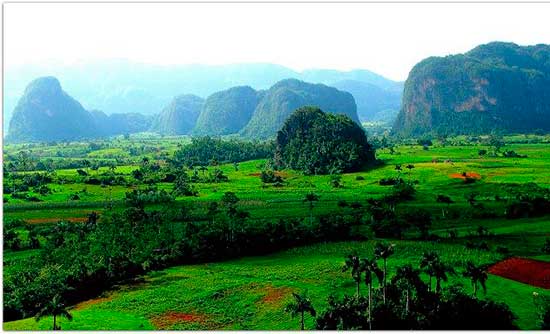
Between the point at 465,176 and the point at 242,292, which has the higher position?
the point at 465,176

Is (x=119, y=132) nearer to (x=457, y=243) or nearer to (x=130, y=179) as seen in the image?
(x=130, y=179)

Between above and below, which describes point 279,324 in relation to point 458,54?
below

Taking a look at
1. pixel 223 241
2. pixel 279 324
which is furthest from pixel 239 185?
pixel 279 324

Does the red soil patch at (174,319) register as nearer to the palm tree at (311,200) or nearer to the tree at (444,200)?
the palm tree at (311,200)

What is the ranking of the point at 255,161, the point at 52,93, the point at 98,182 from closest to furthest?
the point at 98,182 < the point at 255,161 < the point at 52,93

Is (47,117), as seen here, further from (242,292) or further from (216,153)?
(242,292)

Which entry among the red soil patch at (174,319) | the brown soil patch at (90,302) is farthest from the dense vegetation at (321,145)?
the red soil patch at (174,319)

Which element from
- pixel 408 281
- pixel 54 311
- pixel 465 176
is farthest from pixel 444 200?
pixel 54 311
